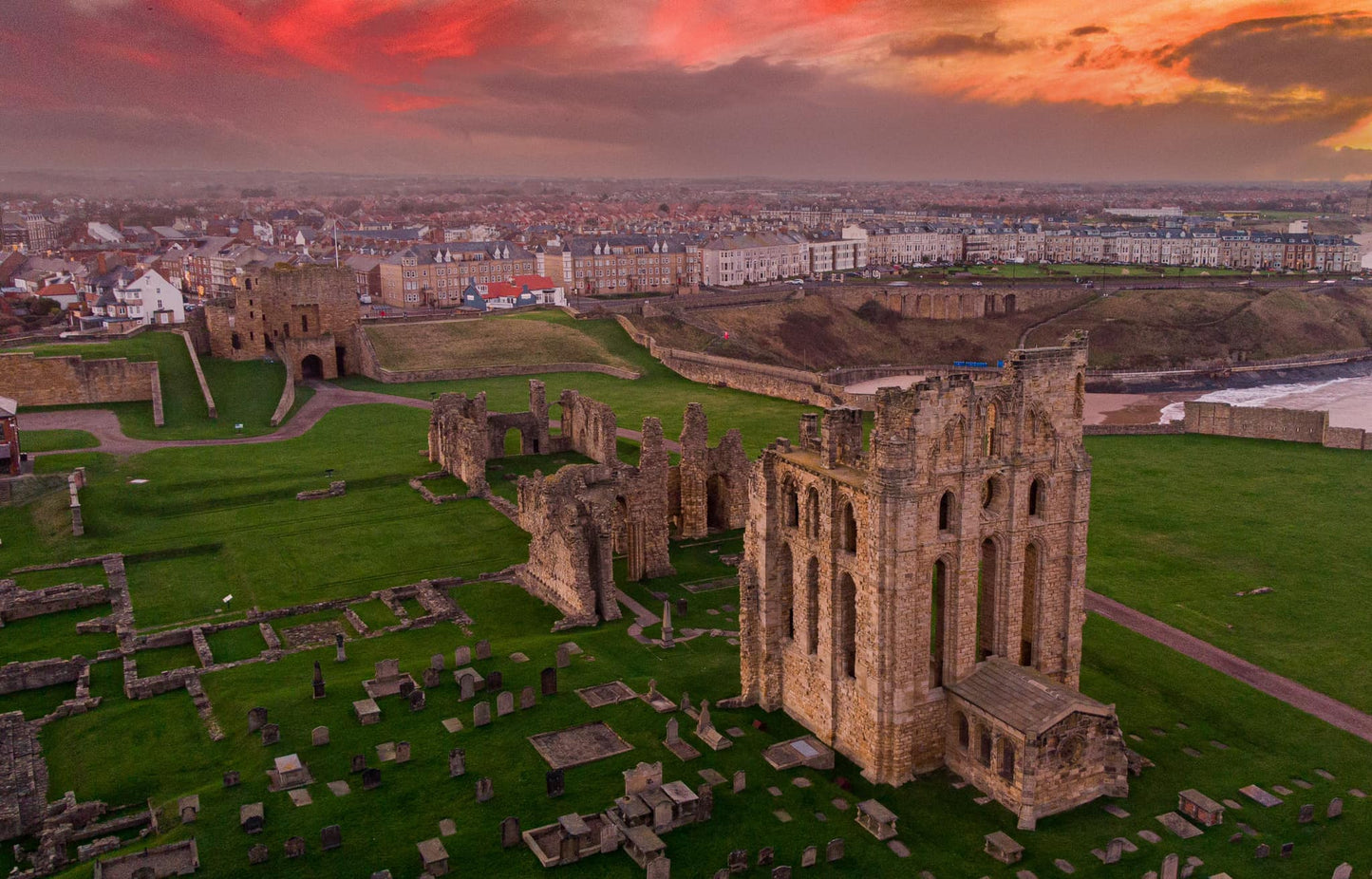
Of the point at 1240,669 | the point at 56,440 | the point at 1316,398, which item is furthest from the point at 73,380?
the point at 1316,398

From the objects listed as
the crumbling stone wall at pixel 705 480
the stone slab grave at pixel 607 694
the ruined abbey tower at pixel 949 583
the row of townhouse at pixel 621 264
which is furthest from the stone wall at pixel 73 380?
the row of townhouse at pixel 621 264

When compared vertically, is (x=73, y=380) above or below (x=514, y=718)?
above

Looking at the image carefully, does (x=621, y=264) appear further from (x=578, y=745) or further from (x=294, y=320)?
(x=578, y=745)

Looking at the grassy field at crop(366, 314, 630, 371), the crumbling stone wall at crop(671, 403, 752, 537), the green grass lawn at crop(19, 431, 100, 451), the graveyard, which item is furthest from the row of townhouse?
the graveyard

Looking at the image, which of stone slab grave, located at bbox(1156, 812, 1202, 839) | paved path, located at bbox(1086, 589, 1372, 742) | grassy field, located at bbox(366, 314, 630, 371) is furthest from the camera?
grassy field, located at bbox(366, 314, 630, 371)

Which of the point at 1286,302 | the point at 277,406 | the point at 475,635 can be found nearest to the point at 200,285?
the point at 277,406

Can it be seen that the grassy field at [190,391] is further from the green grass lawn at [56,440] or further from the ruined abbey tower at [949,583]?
the ruined abbey tower at [949,583]

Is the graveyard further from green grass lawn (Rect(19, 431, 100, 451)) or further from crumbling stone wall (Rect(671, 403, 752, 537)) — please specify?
green grass lawn (Rect(19, 431, 100, 451))
